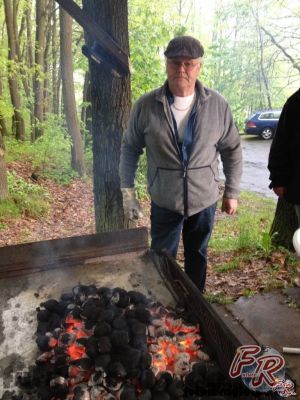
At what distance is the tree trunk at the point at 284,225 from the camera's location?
4.08 meters

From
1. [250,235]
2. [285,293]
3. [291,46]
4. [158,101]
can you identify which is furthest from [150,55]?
[285,293]

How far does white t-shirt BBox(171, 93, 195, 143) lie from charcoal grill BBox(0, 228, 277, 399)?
826 millimetres

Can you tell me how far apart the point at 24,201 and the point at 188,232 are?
4.94 m

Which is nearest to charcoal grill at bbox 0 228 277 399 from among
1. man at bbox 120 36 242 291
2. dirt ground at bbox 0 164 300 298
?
man at bbox 120 36 242 291

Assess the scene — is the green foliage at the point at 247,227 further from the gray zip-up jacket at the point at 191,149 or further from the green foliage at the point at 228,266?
the gray zip-up jacket at the point at 191,149

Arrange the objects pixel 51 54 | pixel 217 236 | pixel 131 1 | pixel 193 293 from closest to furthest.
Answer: pixel 193 293, pixel 217 236, pixel 131 1, pixel 51 54

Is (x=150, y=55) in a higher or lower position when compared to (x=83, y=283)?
higher

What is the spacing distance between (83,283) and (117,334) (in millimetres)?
645

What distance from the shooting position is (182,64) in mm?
2424

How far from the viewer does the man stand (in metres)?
2.51

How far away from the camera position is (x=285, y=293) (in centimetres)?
330

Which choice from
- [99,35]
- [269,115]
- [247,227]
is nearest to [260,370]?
[99,35]

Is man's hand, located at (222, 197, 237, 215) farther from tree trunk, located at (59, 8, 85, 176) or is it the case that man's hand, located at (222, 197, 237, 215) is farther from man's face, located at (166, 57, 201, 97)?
tree trunk, located at (59, 8, 85, 176)

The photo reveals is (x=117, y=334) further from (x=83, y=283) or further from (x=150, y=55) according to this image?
(x=150, y=55)
